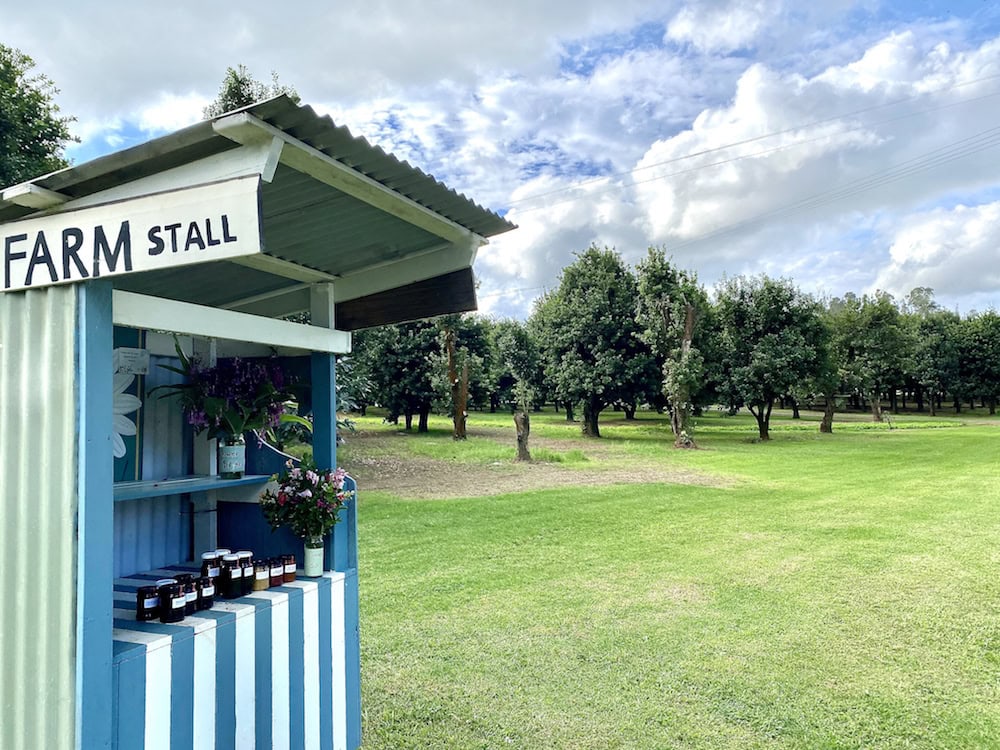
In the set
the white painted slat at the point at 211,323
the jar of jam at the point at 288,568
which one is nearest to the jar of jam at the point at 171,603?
the jar of jam at the point at 288,568

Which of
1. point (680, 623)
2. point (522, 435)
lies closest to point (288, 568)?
point (680, 623)

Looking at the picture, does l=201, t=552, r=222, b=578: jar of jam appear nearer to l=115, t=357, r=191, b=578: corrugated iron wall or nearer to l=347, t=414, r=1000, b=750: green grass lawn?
l=115, t=357, r=191, b=578: corrugated iron wall

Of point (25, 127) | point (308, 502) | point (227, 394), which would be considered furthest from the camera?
point (25, 127)

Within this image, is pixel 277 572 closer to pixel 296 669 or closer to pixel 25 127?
pixel 296 669

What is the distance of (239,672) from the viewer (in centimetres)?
247

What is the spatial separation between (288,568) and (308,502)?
291 mm

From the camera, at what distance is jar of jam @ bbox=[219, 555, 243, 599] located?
2635mm

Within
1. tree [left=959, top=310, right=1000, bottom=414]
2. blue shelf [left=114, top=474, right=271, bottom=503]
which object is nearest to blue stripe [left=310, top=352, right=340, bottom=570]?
blue shelf [left=114, top=474, right=271, bottom=503]

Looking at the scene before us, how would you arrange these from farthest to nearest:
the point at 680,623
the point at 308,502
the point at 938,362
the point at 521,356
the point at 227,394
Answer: the point at 938,362
the point at 521,356
the point at 680,623
the point at 227,394
the point at 308,502

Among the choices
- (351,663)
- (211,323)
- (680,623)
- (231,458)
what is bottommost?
(680,623)

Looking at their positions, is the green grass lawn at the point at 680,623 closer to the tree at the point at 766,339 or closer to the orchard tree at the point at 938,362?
the tree at the point at 766,339

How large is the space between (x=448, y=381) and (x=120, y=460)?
18247mm

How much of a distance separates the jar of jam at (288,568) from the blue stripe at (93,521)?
0.90 metres

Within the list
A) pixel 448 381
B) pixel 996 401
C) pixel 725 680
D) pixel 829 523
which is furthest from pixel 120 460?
pixel 996 401
